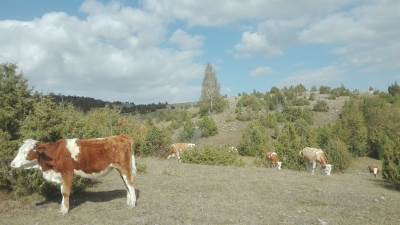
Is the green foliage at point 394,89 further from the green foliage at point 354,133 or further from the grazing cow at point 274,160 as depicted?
the grazing cow at point 274,160

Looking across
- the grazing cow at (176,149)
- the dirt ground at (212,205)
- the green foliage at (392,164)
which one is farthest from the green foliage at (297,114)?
the dirt ground at (212,205)

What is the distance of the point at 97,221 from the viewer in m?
9.85

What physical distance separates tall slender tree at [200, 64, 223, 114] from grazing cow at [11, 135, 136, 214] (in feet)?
211

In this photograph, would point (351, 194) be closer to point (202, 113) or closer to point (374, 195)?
point (374, 195)

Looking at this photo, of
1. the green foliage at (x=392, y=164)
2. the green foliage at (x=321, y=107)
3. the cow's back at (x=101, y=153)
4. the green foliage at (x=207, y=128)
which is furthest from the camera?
the green foliage at (x=321, y=107)

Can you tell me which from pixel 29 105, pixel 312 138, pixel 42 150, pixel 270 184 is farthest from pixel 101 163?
pixel 312 138

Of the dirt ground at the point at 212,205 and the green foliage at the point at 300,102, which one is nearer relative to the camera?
the dirt ground at the point at 212,205

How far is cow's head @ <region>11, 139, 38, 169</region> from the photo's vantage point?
10.5 meters

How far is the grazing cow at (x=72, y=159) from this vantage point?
10.6 m

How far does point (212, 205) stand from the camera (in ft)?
39.0

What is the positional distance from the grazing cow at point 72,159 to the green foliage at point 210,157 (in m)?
15.8

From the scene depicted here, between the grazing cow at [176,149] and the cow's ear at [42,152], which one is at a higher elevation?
the cow's ear at [42,152]

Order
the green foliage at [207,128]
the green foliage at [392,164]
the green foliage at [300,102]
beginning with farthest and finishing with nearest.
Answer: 1. the green foliage at [300,102]
2. the green foliage at [207,128]
3. the green foliage at [392,164]

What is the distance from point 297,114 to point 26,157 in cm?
5609
